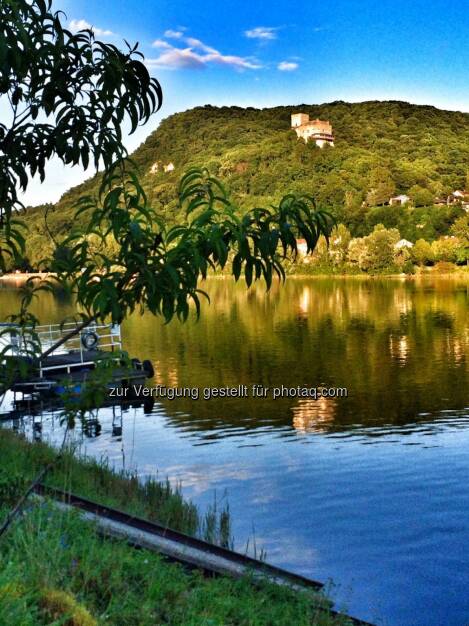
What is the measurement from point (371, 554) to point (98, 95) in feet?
34.4

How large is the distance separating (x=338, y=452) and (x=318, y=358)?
1864cm

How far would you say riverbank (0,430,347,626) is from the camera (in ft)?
15.4

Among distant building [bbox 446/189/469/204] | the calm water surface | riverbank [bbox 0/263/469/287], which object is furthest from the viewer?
distant building [bbox 446/189/469/204]

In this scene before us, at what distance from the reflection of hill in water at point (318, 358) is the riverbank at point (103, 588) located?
2.28 meters

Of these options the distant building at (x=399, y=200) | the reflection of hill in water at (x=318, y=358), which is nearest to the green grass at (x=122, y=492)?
the reflection of hill in water at (x=318, y=358)

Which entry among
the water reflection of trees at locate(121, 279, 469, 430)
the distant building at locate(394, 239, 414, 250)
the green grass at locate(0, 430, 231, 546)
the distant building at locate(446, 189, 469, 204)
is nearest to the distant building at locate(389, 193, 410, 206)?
the distant building at locate(446, 189, 469, 204)

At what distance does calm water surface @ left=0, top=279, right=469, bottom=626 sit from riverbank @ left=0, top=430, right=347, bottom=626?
4.07 meters

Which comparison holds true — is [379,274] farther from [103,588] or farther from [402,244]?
[103,588]

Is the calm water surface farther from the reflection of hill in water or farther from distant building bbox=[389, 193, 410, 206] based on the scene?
distant building bbox=[389, 193, 410, 206]

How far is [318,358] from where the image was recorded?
38.8 meters

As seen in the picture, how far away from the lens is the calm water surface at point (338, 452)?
489 inches

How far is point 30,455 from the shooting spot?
1291 centimetres

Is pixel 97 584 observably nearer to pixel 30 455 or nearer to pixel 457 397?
pixel 30 455

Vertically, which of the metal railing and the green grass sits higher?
the metal railing
